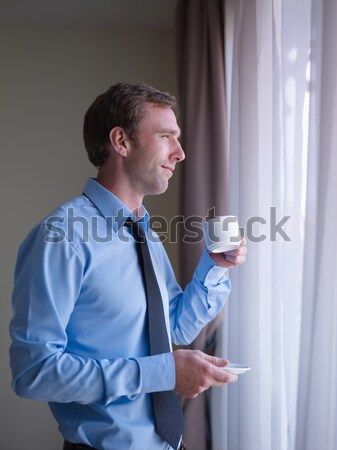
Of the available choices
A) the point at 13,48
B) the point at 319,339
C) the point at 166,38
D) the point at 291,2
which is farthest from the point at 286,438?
the point at 13,48

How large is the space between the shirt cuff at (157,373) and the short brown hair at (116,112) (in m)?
0.59

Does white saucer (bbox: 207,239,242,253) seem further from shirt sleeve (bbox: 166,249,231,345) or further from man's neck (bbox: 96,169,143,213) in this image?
man's neck (bbox: 96,169,143,213)

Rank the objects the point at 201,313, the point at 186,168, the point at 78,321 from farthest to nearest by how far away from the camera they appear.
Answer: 1. the point at 186,168
2. the point at 201,313
3. the point at 78,321

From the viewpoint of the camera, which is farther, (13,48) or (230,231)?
(13,48)

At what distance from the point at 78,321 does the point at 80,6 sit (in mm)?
2030

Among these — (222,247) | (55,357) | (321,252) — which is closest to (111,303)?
(55,357)

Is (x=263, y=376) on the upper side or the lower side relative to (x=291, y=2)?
lower

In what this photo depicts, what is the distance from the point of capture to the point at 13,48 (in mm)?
2664

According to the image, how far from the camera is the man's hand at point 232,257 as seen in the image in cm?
122

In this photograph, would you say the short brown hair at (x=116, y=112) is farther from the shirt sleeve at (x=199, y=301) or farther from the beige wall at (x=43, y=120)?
the beige wall at (x=43, y=120)

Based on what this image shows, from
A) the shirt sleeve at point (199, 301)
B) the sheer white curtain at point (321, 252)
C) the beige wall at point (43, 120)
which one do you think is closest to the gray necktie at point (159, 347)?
the shirt sleeve at point (199, 301)

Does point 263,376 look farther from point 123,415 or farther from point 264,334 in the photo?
point 123,415

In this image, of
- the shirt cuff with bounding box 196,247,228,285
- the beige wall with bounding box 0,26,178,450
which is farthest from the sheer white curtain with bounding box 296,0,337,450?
the beige wall with bounding box 0,26,178,450

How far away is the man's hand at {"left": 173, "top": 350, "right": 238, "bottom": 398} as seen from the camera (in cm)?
95
